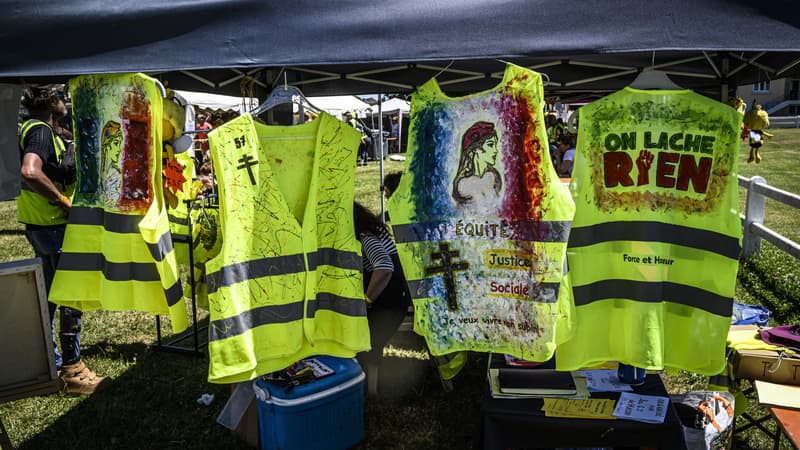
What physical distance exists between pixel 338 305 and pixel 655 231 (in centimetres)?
148

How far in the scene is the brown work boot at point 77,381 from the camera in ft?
13.8

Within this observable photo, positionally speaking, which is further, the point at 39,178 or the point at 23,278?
the point at 39,178

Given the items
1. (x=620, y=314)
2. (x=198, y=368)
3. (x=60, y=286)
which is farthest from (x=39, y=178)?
(x=620, y=314)

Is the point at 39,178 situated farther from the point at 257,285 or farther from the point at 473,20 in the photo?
the point at 473,20

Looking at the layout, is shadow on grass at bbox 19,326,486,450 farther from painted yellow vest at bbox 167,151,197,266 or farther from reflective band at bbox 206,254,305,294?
reflective band at bbox 206,254,305,294

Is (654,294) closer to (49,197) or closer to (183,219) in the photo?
(183,219)

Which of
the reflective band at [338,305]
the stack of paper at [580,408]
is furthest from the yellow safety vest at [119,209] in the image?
the stack of paper at [580,408]

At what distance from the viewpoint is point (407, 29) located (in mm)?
2248

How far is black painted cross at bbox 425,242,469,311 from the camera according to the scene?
106 inches

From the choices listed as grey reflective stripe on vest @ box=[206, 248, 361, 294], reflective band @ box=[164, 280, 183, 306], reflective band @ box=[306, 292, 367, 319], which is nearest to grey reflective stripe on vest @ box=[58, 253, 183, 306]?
reflective band @ box=[164, 280, 183, 306]

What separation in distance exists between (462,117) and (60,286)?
2.15 metres

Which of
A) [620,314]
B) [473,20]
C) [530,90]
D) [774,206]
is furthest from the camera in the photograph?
[774,206]

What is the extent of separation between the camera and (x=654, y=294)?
8.50ft

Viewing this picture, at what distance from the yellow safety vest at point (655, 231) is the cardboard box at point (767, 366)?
0.51 meters
